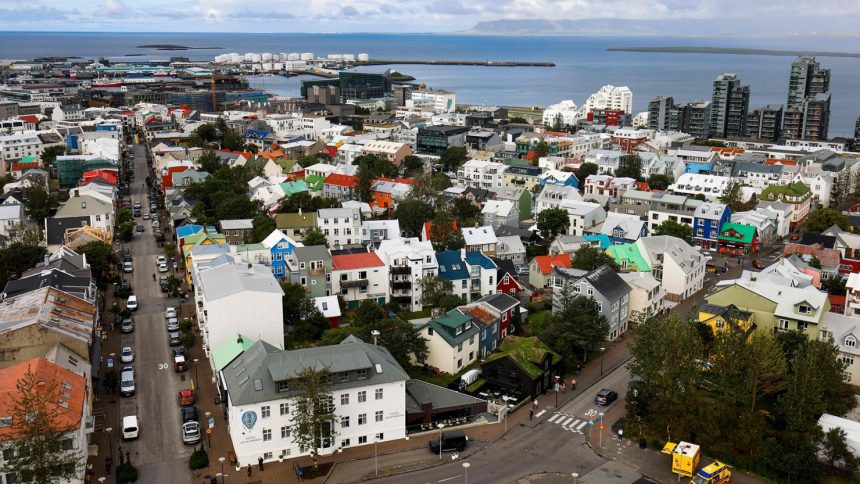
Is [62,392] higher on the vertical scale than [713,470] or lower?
higher

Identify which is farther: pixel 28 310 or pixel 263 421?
pixel 28 310

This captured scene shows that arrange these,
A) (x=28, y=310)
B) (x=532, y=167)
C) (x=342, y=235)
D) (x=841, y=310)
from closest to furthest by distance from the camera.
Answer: (x=28, y=310) → (x=841, y=310) → (x=342, y=235) → (x=532, y=167)

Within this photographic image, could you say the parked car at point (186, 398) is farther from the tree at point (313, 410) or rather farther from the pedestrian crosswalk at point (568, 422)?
the pedestrian crosswalk at point (568, 422)

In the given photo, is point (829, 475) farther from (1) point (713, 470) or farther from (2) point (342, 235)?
(2) point (342, 235)

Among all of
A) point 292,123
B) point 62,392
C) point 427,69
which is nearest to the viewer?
point 62,392

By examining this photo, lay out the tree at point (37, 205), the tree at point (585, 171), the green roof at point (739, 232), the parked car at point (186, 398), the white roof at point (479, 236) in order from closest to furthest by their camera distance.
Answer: the parked car at point (186, 398), the white roof at point (479, 236), the green roof at point (739, 232), the tree at point (37, 205), the tree at point (585, 171)

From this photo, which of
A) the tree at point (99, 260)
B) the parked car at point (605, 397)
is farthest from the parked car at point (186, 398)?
the tree at point (99, 260)

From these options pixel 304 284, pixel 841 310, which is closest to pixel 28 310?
pixel 304 284
